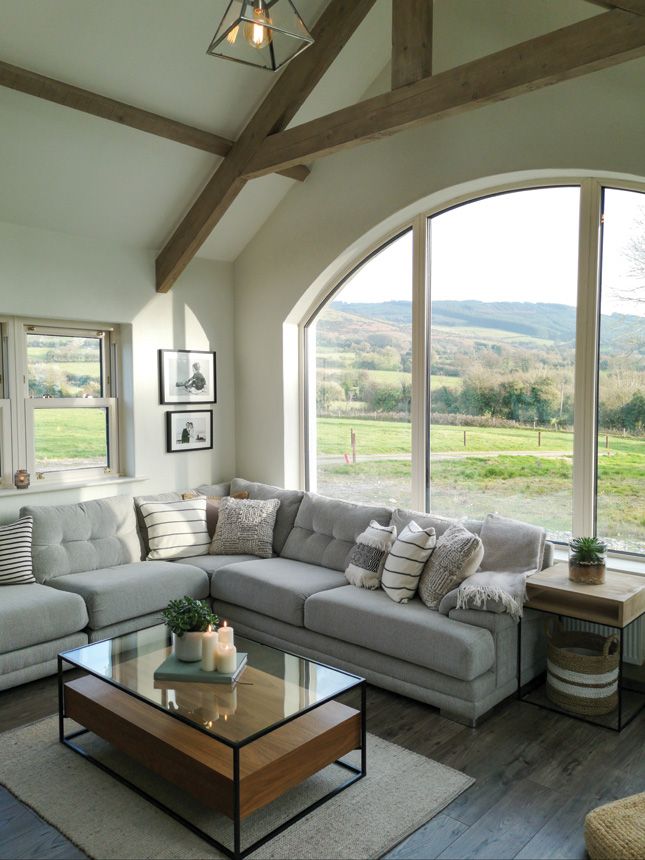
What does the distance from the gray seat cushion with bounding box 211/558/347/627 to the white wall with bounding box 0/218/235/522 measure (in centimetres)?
126

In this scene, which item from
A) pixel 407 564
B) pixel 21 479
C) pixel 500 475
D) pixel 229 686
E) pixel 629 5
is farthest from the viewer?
pixel 21 479

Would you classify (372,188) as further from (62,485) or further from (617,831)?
(617,831)

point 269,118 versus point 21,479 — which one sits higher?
point 269,118

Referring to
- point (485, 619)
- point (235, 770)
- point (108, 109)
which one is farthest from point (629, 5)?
point (235, 770)

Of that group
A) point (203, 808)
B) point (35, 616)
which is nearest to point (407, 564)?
point (203, 808)

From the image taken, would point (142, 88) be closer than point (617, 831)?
No

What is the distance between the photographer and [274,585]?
14.3ft

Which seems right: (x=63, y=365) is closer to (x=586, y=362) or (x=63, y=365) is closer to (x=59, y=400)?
(x=59, y=400)

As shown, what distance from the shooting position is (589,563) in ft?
12.1

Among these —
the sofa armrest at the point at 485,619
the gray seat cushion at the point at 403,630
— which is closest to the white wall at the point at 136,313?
the gray seat cushion at the point at 403,630

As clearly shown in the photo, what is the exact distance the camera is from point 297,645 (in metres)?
4.25

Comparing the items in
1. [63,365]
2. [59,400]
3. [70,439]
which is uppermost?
[63,365]

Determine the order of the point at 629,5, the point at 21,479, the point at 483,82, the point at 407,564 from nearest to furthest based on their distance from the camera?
1. the point at 629,5
2. the point at 483,82
3. the point at 407,564
4. the point at 21,479

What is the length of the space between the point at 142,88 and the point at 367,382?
2.44 metres
